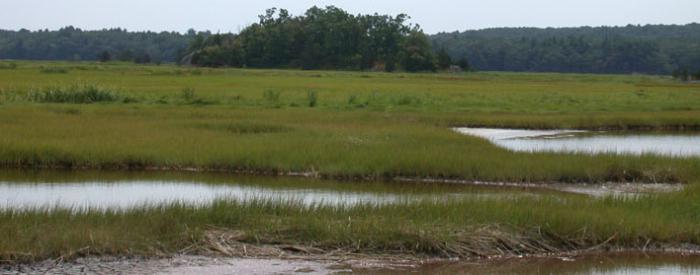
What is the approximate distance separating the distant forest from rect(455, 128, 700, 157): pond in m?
68.9

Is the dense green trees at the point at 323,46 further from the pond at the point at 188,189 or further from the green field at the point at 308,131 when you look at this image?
the pond at the point at 188,189

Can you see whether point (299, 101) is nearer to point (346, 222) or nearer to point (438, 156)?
point (438, 156)

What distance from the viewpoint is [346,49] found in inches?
4439

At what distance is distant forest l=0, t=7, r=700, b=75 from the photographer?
359 ft

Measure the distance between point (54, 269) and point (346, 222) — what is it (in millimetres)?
3669

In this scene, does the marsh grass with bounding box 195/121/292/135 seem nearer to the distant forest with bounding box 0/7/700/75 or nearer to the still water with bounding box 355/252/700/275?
the still water with bounding box 355/252/700/275

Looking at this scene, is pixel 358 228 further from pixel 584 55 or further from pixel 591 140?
pixel 584 55

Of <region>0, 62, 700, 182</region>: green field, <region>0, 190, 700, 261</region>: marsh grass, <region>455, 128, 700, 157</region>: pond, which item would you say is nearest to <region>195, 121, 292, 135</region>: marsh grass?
<region>0, 62, 700, 182</region>: green field

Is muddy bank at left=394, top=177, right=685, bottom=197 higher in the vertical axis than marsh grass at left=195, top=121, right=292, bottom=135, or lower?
lower

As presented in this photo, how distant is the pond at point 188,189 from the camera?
56.0ft

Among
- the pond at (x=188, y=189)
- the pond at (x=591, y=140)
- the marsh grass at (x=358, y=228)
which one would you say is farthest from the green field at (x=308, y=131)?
the marsh grass at (x=358, y=228)

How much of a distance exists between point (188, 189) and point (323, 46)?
3678 inches

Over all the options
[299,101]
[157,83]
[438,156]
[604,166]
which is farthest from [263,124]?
[157,83]

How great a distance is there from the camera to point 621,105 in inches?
1912
